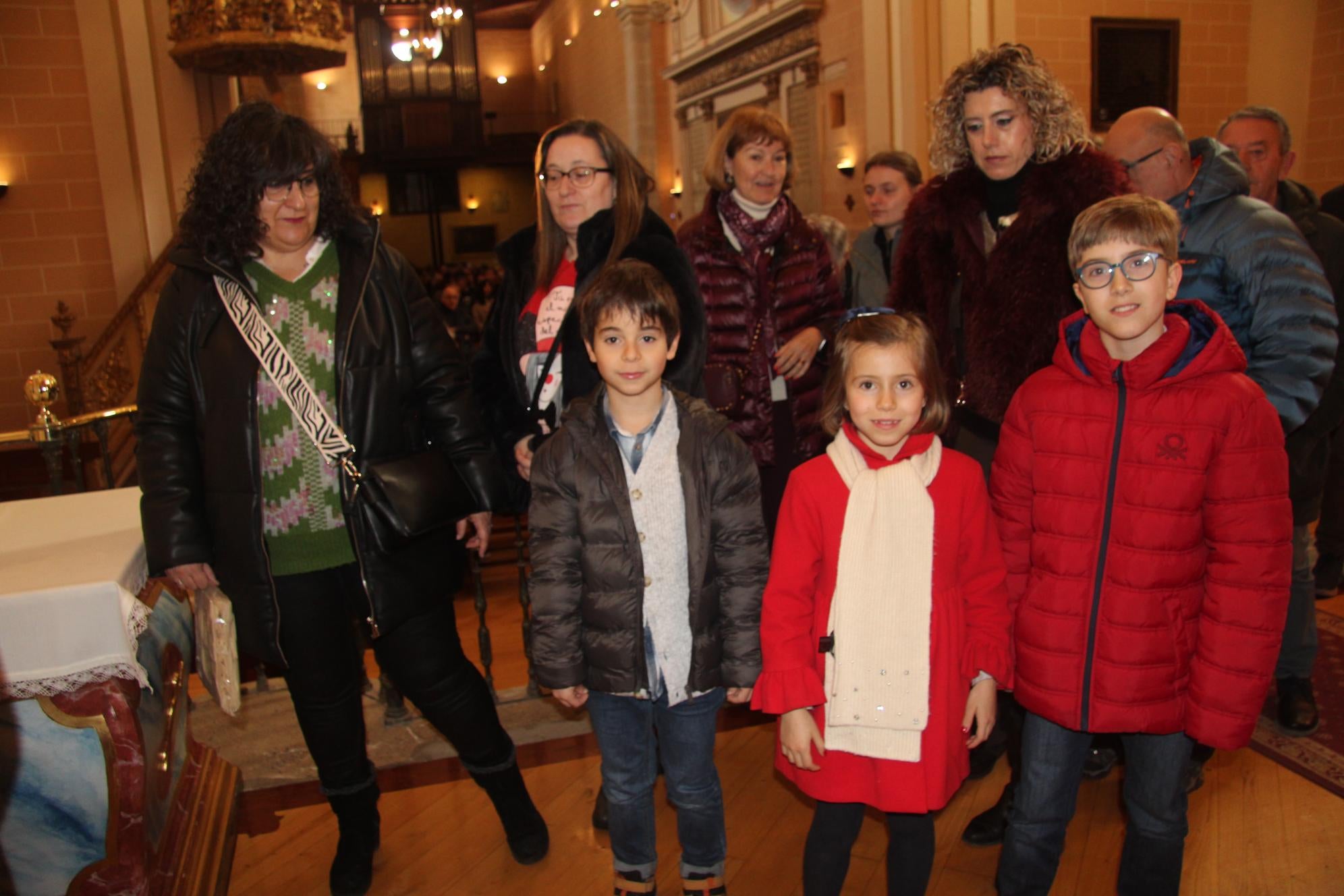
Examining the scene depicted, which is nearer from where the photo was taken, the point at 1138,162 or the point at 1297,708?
the point at 1138,162

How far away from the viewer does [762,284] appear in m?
2.71

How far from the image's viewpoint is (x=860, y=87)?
8.27 metres

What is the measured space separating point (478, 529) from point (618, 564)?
0.52 m

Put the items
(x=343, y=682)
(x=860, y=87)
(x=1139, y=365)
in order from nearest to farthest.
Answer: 1. (x=1139, y=365)
2. (x=343, y=682)
3. (x=860, y=87)

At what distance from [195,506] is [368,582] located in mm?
368

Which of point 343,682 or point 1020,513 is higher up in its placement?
point 1020,513

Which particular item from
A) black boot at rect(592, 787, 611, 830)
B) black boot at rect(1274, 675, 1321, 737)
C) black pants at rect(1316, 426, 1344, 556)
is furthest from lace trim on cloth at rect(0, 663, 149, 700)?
black pants at rect(1316, 426, 1344, 556)

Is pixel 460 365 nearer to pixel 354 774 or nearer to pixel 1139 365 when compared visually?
pixel 354 774

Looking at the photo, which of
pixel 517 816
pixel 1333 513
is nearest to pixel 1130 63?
pixel 1333 513

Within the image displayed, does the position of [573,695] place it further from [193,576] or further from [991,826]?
[991,826]

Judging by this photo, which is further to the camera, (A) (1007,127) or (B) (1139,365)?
(A) (1007,127)

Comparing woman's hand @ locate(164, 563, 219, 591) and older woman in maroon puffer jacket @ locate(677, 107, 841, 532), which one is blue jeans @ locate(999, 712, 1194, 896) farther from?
woman's hand @ locate(164, 563, 219, 591)

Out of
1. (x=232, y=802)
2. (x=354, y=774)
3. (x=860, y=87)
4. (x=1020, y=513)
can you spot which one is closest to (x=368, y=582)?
(x=354, y=774)

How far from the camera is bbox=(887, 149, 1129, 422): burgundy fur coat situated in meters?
2.00
